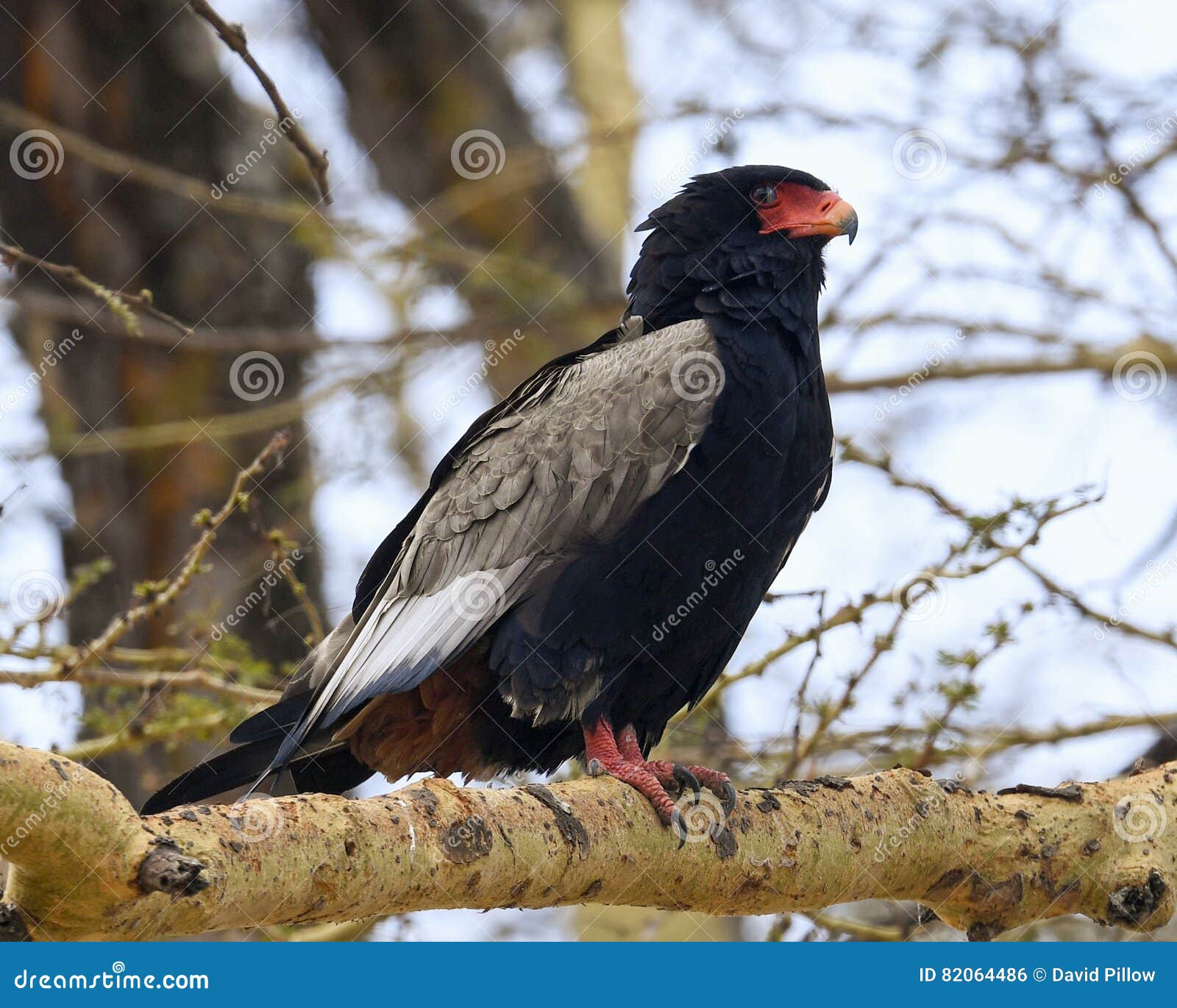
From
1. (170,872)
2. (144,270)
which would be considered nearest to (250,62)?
(170,872)

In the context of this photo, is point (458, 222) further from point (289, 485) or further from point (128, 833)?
point (128, 833)

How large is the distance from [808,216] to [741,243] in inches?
11.5

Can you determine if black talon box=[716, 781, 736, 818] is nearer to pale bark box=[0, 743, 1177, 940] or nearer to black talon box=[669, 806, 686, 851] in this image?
pale bark box=[0, 743, 1177, 940]

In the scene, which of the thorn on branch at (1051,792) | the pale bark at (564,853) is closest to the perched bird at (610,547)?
the pale bark at (564,853)

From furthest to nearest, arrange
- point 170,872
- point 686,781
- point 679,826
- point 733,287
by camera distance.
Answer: point 733,287, point 686,781, point 679,826, point 170,872

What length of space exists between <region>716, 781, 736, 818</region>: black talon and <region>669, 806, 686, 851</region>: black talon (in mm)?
150

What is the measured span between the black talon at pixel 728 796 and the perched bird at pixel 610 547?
0.02 metres

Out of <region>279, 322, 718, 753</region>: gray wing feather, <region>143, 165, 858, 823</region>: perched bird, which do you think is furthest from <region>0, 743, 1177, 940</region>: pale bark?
<region>279, 322, 718, 753</region>: gray wing feather

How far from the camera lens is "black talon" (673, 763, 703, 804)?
4168mm

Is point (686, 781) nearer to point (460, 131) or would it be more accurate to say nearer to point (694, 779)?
point (694, 779)

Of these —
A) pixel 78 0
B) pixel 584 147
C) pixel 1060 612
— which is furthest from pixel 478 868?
pixel 78 0

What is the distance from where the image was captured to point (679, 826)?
397cm

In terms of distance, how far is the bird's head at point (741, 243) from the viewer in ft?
15.8

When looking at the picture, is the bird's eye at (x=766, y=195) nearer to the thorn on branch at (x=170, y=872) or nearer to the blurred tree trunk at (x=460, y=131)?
the thorn on branch at (x=170, y=872)
